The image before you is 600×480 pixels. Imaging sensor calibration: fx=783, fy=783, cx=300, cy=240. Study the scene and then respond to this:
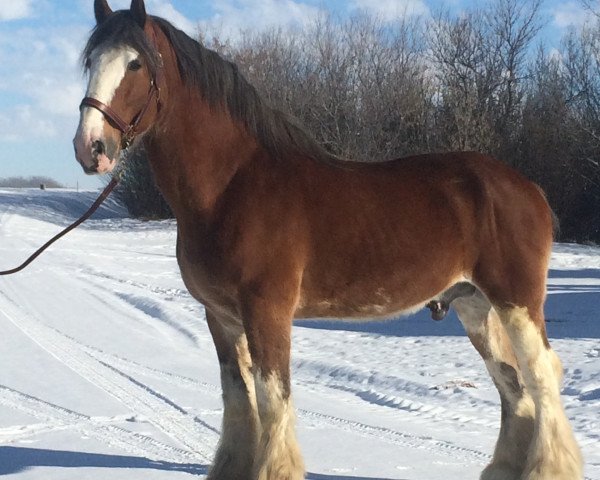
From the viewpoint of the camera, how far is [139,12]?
3264mm

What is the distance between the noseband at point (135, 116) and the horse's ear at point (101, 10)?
0.85 feet

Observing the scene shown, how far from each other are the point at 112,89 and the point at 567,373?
16.9ft

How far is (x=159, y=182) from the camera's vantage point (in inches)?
141

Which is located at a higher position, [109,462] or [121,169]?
[121,169]

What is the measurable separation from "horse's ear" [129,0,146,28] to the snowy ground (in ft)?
7.79

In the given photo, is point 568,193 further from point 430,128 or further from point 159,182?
point 159,182

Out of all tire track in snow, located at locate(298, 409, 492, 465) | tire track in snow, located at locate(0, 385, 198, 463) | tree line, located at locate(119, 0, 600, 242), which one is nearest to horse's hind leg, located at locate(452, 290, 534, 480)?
tire track in snow, located at locate(298, 409, 492, 465)

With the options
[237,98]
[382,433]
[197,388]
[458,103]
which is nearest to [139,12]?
[237,98]

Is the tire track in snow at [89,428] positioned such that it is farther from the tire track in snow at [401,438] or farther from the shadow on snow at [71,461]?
the tire track in snow at [401,438]

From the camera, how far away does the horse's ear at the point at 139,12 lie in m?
3.26

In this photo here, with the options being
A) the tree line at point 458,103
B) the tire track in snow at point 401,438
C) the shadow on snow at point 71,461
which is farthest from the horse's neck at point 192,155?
the tree line at point 458,103

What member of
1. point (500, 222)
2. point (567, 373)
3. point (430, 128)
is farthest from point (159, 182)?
point (430, 128)

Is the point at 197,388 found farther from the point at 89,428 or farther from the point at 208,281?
the point at 208,281

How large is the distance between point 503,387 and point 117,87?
2.47 metres
